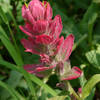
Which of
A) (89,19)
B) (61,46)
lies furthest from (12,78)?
(89,19)

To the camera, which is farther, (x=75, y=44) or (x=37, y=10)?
(x=75, y=44)

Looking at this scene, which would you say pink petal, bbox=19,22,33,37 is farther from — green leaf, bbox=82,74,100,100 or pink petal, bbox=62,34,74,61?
green leaf, bbox=82,74,100,100

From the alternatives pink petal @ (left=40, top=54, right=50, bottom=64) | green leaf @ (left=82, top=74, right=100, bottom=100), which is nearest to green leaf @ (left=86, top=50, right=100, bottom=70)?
green leaf @ (left=82, top=74, right=100, bottom=100)

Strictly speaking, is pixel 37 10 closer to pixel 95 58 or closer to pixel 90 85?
pixel 90 85

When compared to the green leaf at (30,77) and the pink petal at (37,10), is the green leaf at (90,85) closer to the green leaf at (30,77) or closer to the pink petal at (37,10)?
the green leaf at (30,77)

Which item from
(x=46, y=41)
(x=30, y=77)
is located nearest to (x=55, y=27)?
(x=46, y=41)

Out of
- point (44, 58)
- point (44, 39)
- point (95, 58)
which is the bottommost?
point (95, 58)

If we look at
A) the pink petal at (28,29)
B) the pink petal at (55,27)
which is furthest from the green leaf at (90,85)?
the pink petal at (28,29)

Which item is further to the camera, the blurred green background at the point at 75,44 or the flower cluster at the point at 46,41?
the blurred green background at the point at 75,44
